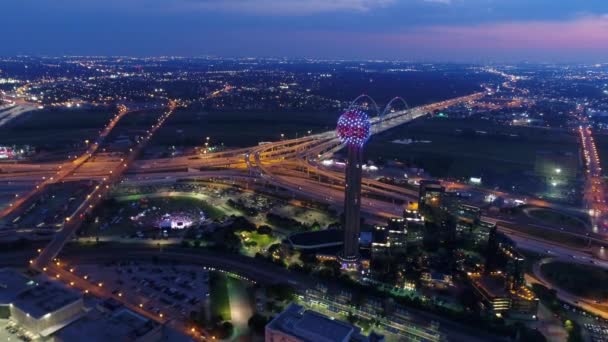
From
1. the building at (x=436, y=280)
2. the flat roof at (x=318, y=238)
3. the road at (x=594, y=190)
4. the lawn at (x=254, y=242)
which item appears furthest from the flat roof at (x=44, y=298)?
the road at (x=594, y=190)

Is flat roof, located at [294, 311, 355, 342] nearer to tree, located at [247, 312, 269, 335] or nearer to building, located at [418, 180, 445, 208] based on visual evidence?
tree, located at [247, 312, 269, 335]

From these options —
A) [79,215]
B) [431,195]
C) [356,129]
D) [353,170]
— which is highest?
[356,129]

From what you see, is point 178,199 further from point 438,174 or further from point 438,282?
point 438,174

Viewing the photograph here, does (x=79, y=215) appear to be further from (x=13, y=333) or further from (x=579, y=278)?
(x=579, y=278)

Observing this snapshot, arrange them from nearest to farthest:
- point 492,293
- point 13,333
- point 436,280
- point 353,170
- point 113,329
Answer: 1. point 113,329
2. point 13,333
3. point 492,293
4. point 353,170
5. point 436,280

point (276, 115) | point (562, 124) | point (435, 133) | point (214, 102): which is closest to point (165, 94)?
point (214, 102)

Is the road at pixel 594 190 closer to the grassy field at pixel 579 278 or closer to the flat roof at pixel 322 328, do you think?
the grassy field at pixel 579 278

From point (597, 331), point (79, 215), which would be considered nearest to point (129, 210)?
point (79, 215)
